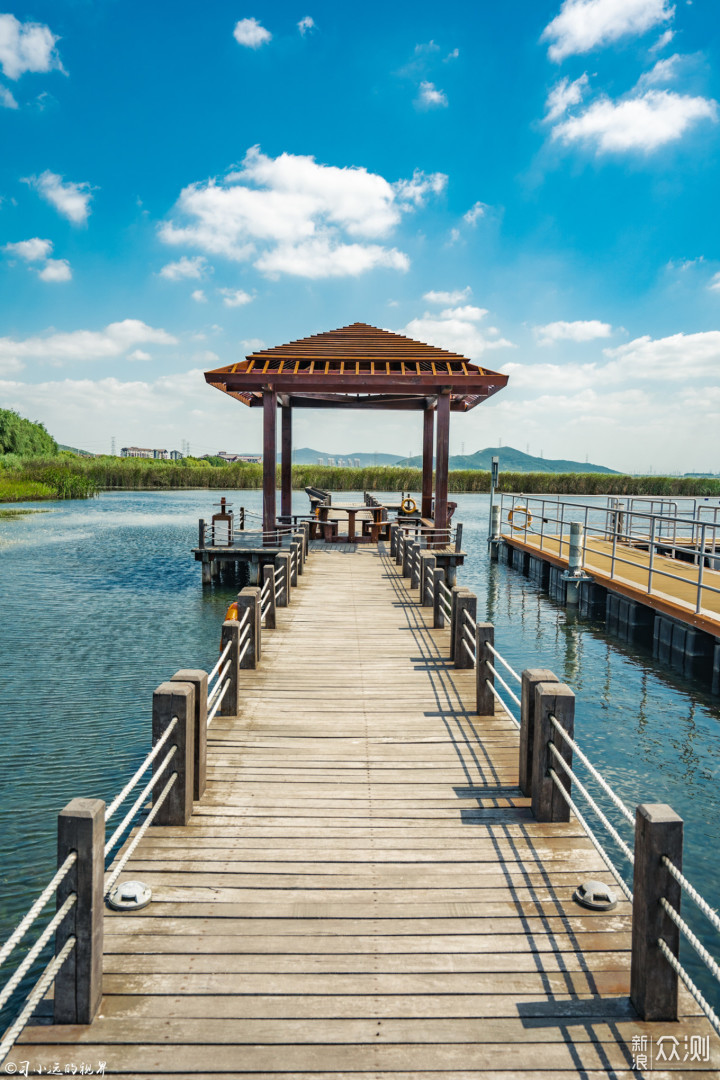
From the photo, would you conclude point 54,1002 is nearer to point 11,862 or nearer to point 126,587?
point 11,862

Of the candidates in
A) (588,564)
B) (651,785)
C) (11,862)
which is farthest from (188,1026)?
(588,564)

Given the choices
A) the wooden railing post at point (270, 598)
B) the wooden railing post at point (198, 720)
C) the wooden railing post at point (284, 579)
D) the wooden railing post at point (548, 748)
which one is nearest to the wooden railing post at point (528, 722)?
the wooden railing post at point (548, 748)

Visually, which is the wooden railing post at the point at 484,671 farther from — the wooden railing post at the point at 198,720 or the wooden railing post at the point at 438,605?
the wooden railing post at the point at 438,605

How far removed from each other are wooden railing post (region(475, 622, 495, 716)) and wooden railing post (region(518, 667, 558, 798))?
1.36 metres

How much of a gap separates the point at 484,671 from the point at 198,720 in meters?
2.87

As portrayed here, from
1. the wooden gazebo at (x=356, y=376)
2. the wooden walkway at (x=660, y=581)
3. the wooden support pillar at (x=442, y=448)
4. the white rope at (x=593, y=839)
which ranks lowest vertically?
the white rope at (x=593, y=839)

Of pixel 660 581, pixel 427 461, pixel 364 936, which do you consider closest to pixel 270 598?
pixel 364 936

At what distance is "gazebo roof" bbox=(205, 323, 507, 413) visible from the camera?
16.4 meters

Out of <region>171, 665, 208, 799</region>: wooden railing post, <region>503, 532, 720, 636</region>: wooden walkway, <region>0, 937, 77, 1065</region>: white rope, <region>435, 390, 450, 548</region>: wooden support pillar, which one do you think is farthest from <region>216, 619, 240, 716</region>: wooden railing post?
<region>435, 390, 450, 548</region>: wooden support pillar

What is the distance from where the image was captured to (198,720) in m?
4.75

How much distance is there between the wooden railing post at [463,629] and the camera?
25.6 feet

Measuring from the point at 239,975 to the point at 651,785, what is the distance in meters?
5.89

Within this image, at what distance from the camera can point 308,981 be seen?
3094mm

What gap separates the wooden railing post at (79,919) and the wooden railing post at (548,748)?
9.36ft
